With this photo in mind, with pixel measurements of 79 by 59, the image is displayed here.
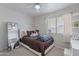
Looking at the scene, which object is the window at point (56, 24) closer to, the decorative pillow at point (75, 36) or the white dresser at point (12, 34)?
the decorative pillow at point (75, 36)

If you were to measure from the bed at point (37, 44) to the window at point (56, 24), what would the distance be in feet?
0.53

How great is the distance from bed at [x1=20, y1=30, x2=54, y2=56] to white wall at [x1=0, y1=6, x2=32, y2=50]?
0.23 meters

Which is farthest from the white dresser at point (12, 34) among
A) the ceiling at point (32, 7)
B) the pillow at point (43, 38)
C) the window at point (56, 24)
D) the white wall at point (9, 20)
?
the window at point (56, 24)

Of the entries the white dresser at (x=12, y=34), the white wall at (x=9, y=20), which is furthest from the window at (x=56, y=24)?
the white dresser at (x=12, y=34)

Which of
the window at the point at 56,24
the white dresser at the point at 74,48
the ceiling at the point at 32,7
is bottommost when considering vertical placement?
the white dresser at the point at 74,48

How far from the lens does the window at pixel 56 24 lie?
1.45m

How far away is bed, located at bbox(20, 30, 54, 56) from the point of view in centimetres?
139

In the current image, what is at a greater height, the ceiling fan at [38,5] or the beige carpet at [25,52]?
the ceiling fan at [38,5]

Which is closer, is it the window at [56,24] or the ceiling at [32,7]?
the ceiling at [32,7]

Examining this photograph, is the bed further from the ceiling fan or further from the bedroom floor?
the ceiling fan

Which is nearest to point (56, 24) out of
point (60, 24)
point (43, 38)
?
point (60, 24)

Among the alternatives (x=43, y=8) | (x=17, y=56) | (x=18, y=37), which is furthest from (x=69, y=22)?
(x=17, y=56)

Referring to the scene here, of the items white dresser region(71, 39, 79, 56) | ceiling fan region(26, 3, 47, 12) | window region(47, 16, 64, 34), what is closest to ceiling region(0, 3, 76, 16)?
ceiling fan region(26, 3, 47, 12)

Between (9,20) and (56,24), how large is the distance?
828 mm
